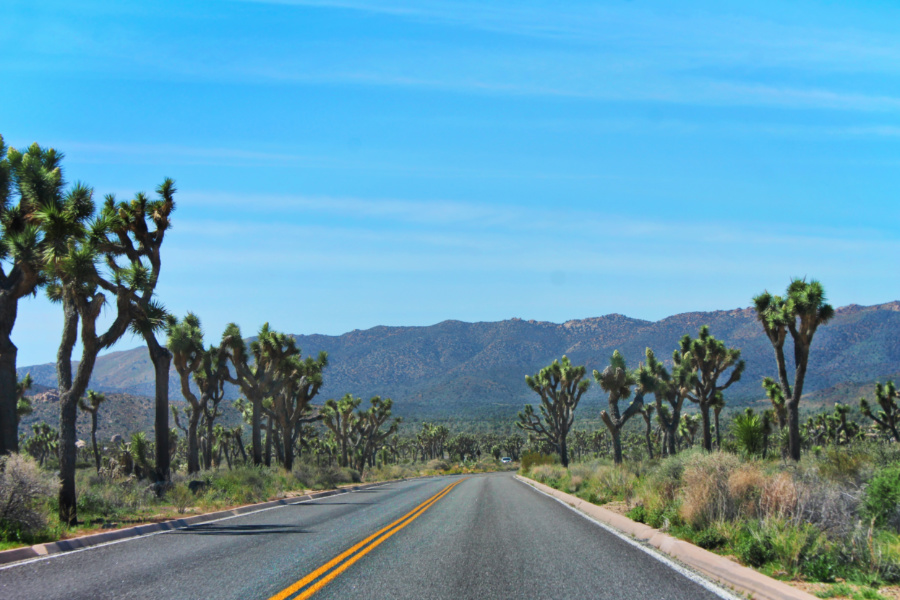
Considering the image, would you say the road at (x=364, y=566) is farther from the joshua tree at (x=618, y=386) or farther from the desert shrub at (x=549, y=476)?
the joshua tree at (x=618, y=386)

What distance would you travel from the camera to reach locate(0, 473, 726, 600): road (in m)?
7.01

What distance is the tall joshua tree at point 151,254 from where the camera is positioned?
17141 millimetres

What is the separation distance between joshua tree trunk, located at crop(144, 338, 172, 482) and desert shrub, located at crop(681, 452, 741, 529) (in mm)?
16606

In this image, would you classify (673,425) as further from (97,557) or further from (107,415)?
(107,415)

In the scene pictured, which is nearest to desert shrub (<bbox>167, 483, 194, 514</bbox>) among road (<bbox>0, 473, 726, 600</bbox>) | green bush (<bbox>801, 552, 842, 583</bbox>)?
road (<bbox>0, 473, 726, 600</bbox>)

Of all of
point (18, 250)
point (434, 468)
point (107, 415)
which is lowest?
point (434, 468)

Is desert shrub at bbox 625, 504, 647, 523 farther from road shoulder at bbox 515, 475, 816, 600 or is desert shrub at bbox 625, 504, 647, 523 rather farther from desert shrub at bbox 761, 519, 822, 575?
desert shrub at bbox 761, 519, 822, 575

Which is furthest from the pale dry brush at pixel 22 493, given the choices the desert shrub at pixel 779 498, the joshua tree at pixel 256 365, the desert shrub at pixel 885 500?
the joshua tree at pixel 256 365

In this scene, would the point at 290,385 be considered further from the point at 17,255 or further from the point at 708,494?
the point at 708,494

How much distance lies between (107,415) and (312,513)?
108373 millimetres

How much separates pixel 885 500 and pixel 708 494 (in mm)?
2485

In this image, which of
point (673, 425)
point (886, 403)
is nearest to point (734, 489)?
point (673, 425)

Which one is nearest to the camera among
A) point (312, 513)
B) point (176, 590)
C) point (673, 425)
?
point (176, 590)

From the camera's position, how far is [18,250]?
15602 millimetres
